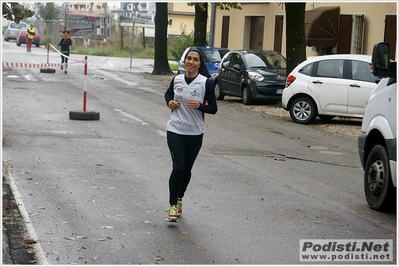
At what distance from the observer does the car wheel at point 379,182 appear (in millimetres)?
8969

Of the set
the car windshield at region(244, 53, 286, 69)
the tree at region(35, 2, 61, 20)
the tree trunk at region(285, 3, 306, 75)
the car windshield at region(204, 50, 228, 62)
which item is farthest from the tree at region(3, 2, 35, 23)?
the tree at region(35, 2, 61, 20)

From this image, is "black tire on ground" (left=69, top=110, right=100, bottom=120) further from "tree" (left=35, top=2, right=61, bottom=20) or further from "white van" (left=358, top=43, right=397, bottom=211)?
"tree" (left=35, top=2, right=61, bottom=20)

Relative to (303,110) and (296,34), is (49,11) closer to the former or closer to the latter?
(296,34)

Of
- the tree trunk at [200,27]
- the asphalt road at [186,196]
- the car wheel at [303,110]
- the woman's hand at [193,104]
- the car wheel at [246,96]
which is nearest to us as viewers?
the asphalt road at [186,196]

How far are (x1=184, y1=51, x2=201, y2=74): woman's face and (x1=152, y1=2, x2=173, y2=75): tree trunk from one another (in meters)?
30.6

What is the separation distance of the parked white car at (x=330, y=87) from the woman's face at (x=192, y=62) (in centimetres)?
1039

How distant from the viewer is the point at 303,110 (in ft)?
64.8

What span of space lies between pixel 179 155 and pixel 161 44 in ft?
103

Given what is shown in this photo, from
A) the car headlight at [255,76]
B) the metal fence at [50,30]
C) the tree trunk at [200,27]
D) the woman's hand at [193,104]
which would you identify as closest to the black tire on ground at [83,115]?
the car headlight at [255,76]

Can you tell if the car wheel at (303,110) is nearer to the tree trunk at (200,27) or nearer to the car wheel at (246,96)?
the car wheel at (246,96)

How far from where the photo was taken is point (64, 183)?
10445 mm

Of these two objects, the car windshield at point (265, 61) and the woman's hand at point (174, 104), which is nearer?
the woman's hand at point (174, 104)

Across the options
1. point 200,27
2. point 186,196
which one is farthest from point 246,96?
point 186,196

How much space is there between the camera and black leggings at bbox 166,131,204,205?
855 centimetres
